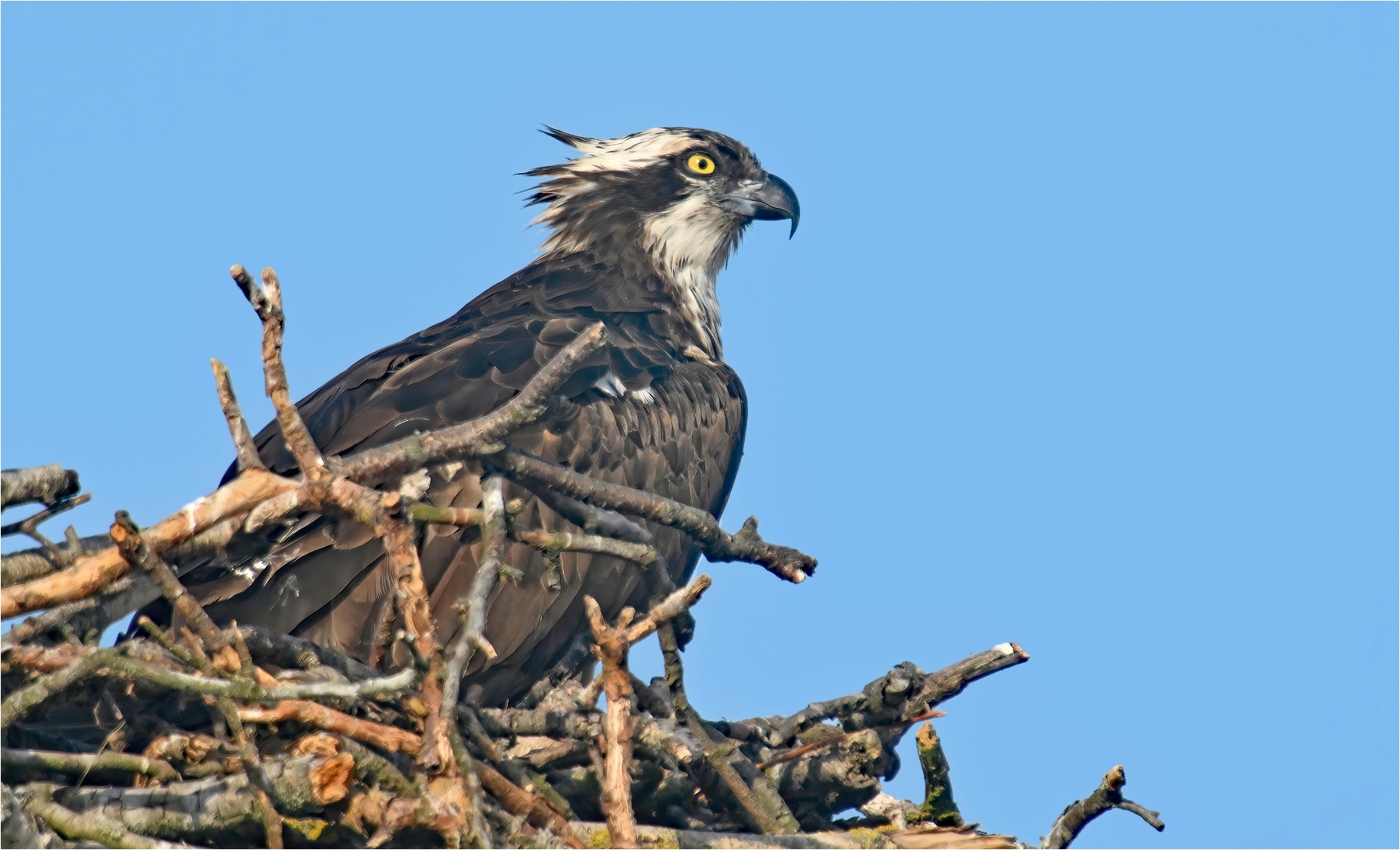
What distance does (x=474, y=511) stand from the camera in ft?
16.2

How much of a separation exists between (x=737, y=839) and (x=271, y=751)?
5.65 ft

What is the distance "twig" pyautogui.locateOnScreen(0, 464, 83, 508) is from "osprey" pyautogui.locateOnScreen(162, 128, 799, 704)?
2.87 ft

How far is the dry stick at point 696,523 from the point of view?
550cm

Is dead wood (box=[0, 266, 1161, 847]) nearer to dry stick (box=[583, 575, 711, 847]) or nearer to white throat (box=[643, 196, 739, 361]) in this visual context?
dry stick (box=[583, 575, 711, 847])

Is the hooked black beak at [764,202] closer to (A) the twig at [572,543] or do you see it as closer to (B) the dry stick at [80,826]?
(A) the twig at [572,543]

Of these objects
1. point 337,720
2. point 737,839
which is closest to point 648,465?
point 737,839

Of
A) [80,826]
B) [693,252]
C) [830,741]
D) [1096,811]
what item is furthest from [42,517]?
[693,252]

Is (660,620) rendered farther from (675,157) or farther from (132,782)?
(675,157)

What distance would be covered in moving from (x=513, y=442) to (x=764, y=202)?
13.6 ft

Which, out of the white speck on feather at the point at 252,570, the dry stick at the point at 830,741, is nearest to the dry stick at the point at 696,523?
the dry stick at the point at 830,741

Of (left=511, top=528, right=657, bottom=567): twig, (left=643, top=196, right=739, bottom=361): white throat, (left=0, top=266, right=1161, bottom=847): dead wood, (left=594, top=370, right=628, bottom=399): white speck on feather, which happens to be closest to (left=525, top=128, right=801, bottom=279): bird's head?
(left=643, top=196, right=739, bottom=361): white throat

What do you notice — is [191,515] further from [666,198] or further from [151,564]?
[666,198]

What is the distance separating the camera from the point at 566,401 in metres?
7.93

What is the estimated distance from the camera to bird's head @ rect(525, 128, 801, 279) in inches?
414
